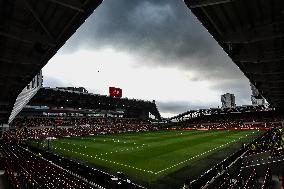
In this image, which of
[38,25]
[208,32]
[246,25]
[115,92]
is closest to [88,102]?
[115,92]

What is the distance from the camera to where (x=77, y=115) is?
82.6 meters

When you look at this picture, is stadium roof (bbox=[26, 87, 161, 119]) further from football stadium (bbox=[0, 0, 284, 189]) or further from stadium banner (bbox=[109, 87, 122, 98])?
football stadium (bbox=[0, 0, 284, 189])

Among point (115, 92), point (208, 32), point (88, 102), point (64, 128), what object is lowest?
point (64, 128)

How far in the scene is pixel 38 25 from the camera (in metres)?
13.6

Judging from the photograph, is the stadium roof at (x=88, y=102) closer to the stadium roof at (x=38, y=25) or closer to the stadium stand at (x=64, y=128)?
the stadium stand at (x=64, y=128)

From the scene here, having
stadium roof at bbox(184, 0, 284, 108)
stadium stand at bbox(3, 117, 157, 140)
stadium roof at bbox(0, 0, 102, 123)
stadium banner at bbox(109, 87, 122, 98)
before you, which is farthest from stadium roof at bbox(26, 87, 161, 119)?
stadium roof at bbox(184, 0, 284, 108)

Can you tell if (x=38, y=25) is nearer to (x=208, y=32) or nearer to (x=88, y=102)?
(x=208, y=32)

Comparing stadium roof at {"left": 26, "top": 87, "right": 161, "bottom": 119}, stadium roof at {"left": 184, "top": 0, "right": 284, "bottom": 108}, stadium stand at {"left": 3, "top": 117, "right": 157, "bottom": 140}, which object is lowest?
stadium stand at {"left": 3, "top": 117, "right": 157, "bottom": 140}

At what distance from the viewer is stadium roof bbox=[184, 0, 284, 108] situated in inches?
466

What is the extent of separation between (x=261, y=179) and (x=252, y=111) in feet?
239

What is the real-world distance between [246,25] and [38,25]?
10.6 metres

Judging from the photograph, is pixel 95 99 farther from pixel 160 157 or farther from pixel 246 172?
pixel 246 172

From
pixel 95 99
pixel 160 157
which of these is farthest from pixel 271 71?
pixel 95 99

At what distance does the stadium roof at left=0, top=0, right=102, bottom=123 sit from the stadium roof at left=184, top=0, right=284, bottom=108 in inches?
202
